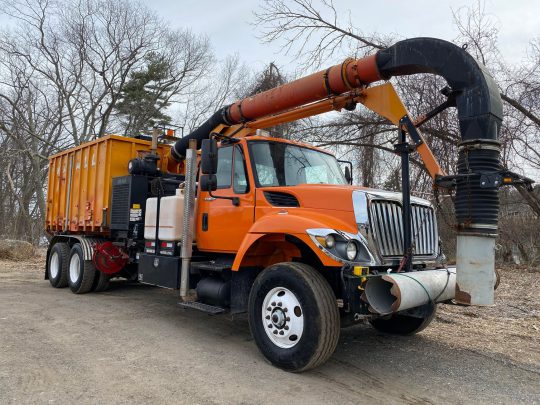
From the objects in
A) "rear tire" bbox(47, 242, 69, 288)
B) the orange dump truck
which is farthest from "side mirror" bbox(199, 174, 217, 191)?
"rear tire" bbox(47, 242, 69, 288)

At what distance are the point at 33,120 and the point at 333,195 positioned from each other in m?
28.6

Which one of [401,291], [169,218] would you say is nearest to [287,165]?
[169,218]

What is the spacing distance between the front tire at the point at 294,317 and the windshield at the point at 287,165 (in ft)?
4.52

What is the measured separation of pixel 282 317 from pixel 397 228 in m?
1.61

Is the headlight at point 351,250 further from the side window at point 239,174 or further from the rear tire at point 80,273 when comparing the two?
the rear tire at point 80,273

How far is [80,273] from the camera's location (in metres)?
8.88

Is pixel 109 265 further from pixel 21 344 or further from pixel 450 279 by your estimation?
pixel 450 279

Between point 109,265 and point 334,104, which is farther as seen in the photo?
point 109,265

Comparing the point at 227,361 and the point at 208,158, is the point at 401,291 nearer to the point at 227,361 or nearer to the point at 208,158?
the point at 227,361

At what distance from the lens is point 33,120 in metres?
28.3

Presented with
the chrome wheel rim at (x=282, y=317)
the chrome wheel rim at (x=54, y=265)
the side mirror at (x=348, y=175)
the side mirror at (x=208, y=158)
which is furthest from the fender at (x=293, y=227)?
the chrome wheel rim at (x=54, y=265)

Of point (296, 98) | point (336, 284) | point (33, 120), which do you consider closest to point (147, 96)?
point (33, 120)

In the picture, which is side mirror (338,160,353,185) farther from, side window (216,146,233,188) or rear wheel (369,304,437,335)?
rear wheel (369,304,437,335)

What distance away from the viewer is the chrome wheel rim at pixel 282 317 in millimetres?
4543
